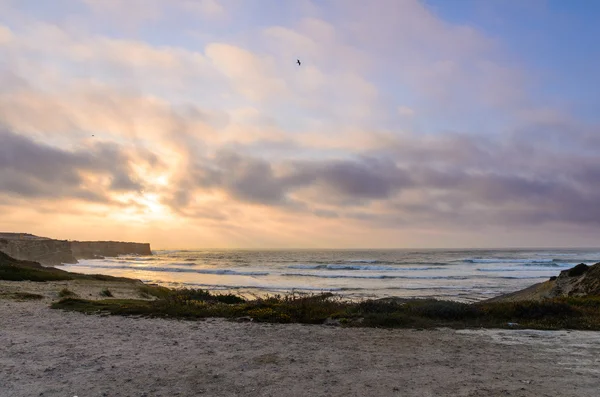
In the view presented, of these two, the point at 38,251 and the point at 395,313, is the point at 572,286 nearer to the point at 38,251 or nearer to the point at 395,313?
the point at 395,313

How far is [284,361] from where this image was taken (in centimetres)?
920

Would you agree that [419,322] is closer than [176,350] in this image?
No

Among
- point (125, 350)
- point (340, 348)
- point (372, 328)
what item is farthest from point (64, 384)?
point (372, 328)

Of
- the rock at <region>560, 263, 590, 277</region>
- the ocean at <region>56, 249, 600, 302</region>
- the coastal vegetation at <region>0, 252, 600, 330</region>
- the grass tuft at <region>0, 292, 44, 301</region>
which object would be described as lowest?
the ocean at <region>56, 249, 600, 302</region>

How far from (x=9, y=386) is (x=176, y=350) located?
142 inches

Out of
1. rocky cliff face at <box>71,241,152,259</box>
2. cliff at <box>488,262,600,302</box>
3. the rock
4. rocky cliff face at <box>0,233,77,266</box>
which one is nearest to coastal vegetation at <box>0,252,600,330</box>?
cliff at <box>488,262,600,302</box>

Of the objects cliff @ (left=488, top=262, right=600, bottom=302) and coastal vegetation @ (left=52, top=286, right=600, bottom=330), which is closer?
coastal vegetation @ (left=52, top=286, right=600, bottom=330)

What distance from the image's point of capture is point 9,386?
23.7 feet

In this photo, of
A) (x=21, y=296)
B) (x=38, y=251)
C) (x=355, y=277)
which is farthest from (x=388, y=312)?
(x=38, y=251)

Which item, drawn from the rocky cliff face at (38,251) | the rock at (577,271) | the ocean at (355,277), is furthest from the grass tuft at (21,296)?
the rocky cliff face at (38,251)

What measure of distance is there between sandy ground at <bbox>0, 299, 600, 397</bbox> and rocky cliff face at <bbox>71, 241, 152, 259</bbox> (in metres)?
134

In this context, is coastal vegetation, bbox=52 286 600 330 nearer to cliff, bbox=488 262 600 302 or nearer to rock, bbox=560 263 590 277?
cliff, bbox=488 262 600 302

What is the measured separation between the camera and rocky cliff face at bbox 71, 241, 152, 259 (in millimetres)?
136125

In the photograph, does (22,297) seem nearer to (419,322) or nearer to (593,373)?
(419,322)
